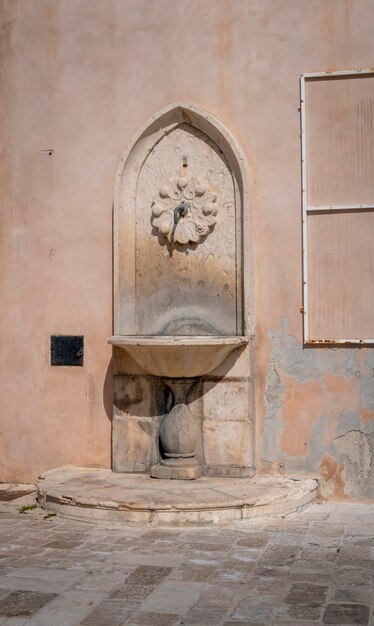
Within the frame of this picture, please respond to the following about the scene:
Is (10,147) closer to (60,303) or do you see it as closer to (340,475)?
(60,303)

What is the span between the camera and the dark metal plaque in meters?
6.69

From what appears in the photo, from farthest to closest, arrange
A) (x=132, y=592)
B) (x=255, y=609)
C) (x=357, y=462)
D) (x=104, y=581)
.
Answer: (x=357, y=462) < (x=104, y=581) < (x=132, y=592) < (x=255, y=609)

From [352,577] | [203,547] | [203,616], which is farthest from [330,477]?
[203,616]

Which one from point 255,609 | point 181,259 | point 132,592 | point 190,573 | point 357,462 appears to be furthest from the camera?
point 181,259

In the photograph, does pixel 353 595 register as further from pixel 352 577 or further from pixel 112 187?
pixel 112 187

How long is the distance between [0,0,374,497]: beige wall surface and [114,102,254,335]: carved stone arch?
0.35 feet

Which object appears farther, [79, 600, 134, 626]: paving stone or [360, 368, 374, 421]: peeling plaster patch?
[360, 368, 374, 421]: peeling plaster patch

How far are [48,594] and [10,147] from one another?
4.12m

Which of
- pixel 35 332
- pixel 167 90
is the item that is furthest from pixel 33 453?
pixel 167 90

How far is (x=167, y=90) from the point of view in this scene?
6.51 metres

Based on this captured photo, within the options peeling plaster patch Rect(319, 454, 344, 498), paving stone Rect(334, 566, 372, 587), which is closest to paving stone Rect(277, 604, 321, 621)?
paving stone Rect(334, 566, 372, 587)

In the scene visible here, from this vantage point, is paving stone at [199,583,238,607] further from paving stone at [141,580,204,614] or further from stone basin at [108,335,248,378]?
stone basin at [108,335,248,378]

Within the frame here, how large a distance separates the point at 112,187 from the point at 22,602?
365 centimetres

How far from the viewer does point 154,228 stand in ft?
21.6
